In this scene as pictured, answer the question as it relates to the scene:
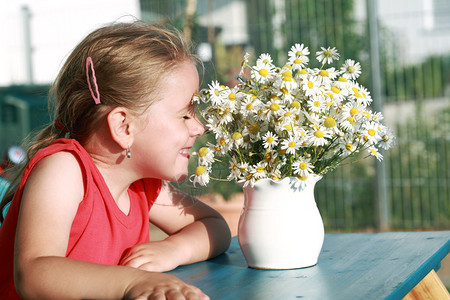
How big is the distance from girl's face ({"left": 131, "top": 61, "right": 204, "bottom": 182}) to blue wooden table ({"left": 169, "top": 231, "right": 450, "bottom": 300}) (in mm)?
274

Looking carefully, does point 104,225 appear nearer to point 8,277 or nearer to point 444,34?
point 8,277

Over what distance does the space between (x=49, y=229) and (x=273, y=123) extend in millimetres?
537

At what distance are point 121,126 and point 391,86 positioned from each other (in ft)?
13.8

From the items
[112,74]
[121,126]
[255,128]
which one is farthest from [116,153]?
[255,128]

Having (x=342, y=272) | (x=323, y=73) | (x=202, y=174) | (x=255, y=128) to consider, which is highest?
(x=323, y=73)

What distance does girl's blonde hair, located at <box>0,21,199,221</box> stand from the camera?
154cm

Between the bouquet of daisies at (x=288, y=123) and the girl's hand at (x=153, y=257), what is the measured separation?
23 cm

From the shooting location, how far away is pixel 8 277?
4.99 feet

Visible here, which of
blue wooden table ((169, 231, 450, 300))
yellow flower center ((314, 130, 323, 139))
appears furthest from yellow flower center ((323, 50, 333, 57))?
blue wooden table ((169, 231, 450, 300))

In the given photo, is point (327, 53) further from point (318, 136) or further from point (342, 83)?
point (318, 136)

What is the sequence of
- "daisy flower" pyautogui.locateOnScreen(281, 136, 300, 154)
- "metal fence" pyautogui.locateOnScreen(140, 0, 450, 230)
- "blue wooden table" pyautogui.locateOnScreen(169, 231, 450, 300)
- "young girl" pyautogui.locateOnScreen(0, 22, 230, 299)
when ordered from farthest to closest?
"metal fence" pyautogui.locateOnScreen(140, 0, 450, 230), "young girl" pyautogui.locateOnScreen(0, 22, 230, 299), "daisy flower" pyautogui.locateOnScreen(281, 136, 300, 154), "blue wooden table" pyautogui.locateOnScreen(169, 231, 450, 300)

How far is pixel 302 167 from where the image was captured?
4.41ft

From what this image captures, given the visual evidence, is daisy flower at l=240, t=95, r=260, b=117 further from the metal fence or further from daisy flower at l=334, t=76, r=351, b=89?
the metal fence

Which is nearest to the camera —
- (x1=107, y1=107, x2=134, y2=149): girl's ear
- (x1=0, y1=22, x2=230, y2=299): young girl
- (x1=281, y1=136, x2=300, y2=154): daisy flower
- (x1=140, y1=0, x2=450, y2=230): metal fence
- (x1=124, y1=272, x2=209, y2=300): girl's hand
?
(x1=124, y1=272, x2=209, y2=300): girl's hand
